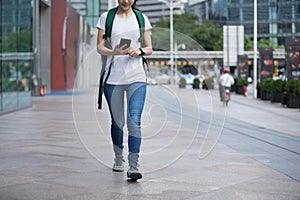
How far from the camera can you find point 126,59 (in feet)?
22.5

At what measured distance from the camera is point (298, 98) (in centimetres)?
2431

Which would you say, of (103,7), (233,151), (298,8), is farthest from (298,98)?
(103,7)

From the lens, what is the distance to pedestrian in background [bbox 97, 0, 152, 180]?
679cm

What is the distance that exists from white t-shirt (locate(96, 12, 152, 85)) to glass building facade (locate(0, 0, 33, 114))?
13049 mm

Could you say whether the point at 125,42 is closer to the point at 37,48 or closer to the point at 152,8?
the point at 37,48

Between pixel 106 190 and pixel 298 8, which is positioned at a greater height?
pixel 298 8

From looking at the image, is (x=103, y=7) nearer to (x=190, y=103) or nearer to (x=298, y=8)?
(x=298, y=8)

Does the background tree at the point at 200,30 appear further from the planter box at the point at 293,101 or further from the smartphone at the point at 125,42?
the smartphone at the point at 125,42

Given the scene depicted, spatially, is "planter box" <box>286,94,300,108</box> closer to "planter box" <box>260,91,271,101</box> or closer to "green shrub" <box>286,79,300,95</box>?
"green shrub" <box>286,79,300,95</box>

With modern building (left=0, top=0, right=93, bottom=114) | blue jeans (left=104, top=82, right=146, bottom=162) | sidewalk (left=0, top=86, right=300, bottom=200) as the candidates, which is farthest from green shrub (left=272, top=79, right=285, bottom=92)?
blue jeans (left=104, top=82, right=146, bottom=162)

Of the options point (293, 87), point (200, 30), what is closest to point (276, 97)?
point (293, 87)

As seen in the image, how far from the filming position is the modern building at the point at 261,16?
56.4 m

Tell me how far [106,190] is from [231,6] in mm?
68885

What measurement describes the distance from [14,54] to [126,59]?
50.5 feet
